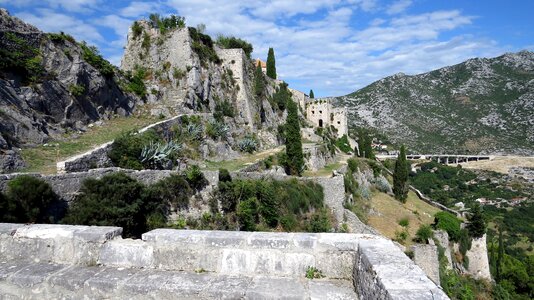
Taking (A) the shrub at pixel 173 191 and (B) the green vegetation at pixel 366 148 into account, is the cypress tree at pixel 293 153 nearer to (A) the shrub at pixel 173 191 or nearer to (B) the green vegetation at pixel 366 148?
(A) the shrub at pixel 173 191

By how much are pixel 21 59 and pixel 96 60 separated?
18.1 feet

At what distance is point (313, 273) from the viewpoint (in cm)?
364

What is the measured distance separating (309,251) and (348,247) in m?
0.42

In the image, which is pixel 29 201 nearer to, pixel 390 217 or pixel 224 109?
pixel 390 217

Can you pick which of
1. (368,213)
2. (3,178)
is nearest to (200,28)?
(368,213)

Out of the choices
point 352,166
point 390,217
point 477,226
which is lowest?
point 477,226

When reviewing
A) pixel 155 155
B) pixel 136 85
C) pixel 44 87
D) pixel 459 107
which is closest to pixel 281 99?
pixel 136 85

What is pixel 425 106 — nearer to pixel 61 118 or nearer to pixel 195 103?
pixel 195 103

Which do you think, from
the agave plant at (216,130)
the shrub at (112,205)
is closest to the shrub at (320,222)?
the shrub at (112,205)

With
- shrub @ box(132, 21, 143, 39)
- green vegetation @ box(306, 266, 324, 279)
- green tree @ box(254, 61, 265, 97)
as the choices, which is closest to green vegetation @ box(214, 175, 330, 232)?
green vegetation @ box(306, 266, 324, 279)

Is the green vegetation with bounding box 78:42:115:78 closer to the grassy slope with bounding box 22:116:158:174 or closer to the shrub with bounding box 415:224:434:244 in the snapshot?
the grassy slope with bounding box 22:116:158:174

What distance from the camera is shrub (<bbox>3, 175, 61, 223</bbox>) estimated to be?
877cm

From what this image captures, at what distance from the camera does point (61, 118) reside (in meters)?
18.7

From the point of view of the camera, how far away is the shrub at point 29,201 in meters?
8.77
